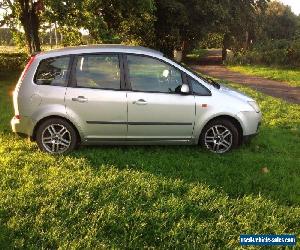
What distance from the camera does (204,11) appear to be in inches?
1112

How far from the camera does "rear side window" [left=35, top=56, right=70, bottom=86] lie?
6895mm

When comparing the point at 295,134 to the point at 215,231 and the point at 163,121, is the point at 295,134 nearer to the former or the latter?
the point at 163,121

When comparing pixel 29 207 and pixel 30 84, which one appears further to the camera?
pixel 30 84

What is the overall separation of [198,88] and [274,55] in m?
21.6

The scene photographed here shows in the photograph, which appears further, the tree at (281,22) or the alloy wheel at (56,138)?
the tree at (281,22)

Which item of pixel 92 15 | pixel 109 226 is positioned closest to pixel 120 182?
pixel 109 226

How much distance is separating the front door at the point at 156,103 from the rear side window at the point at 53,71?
1090 mm

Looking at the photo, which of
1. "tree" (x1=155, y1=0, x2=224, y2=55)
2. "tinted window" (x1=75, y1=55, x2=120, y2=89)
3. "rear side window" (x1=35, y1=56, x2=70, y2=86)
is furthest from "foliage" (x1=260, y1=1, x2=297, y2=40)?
"rear side window" (x1=35, y1=56, x2=70, y2=86)

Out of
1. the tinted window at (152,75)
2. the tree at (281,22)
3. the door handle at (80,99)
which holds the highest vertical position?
the tree at (281,22)

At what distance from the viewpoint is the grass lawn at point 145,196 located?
14.6ft

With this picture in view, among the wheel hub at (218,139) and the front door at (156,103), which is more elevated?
the front door at (156,103)

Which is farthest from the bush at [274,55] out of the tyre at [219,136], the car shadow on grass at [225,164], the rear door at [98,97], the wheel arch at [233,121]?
the rear door at [98,97]

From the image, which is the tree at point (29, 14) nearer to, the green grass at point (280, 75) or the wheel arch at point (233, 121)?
the green grass at point (280, 75)

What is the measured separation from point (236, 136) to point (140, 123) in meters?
1.73
